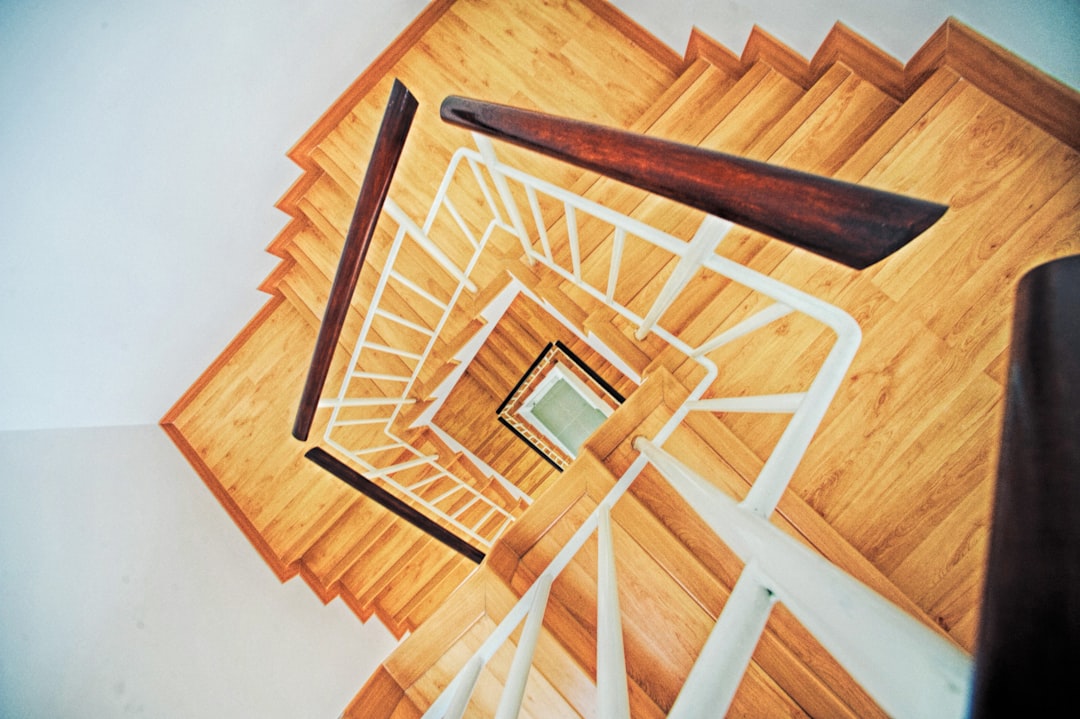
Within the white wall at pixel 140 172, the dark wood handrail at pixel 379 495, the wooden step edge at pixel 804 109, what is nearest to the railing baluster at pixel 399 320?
the dark wood handrail at pixel 379 495

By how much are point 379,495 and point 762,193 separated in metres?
1.68

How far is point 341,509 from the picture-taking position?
3.04 m

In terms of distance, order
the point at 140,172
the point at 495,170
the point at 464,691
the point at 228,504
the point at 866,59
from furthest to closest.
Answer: the point at 228,504
the point at 140,172
the point at 866,59
the point at 495,170
the point at 464,691

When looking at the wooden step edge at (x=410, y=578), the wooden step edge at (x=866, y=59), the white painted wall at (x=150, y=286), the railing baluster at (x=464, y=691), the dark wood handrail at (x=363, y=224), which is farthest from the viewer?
the wooden step edge at (x=410, y=578)

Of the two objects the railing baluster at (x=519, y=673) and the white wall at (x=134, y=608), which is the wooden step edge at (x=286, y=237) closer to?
the white wall at (x=134, y=608)

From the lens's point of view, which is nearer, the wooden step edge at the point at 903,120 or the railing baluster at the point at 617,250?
the railing baluster at the point at 617,250

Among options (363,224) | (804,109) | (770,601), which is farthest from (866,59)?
(770,601)

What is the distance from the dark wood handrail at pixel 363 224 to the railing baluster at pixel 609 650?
1.04 metres

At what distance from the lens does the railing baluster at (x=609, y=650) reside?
0.62 meters

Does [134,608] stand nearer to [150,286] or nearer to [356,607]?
[356,607]

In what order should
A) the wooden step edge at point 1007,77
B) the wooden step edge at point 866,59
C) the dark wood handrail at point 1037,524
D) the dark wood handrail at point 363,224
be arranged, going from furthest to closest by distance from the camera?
the wooden step edge at point 866,59 < the wooden step edge at point 1007,77 < the dark wood handrail at point 363,224 < the dark wood handrail at point 1037,524

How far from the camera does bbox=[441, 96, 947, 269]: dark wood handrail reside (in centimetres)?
55

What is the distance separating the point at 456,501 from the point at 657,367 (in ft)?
8.40

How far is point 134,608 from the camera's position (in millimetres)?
1821
